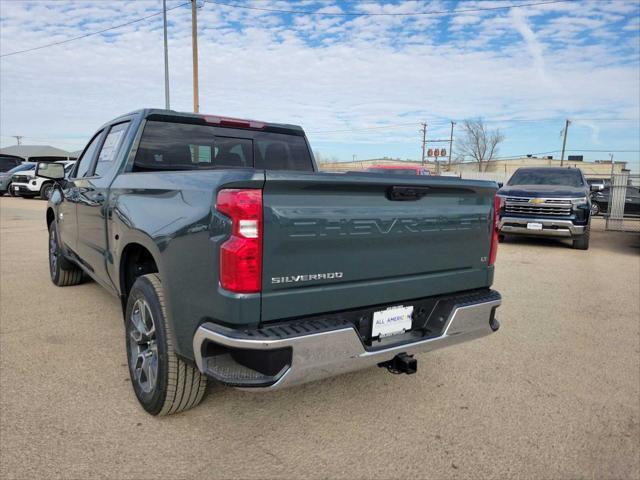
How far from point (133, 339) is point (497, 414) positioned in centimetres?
236

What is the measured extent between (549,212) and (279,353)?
9.18 m

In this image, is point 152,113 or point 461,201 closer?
point 461,201

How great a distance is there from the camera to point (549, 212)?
32.3 ft

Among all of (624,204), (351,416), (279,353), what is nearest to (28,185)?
(624,204)

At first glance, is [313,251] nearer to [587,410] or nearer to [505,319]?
[587,410]

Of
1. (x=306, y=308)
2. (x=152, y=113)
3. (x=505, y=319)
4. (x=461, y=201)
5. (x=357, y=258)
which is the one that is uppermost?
(x=152, y=113)

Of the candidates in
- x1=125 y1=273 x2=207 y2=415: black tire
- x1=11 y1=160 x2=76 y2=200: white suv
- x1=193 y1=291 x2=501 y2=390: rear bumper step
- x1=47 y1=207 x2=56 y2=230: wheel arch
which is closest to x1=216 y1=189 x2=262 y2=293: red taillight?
x1=193 y1=291 x2=501 y2=390: rear bumper step

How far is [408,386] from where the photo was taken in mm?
3369

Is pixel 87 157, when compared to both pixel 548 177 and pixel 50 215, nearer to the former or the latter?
pixel 50 215

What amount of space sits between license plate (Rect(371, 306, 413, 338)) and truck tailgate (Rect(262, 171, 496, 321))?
0.06 metres

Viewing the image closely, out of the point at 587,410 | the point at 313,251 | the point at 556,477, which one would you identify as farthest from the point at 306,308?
the point at 587,410

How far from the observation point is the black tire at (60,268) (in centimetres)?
564

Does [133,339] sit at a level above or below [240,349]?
below

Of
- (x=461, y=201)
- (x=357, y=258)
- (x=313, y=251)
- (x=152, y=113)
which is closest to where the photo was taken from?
(x=313, y=251)
